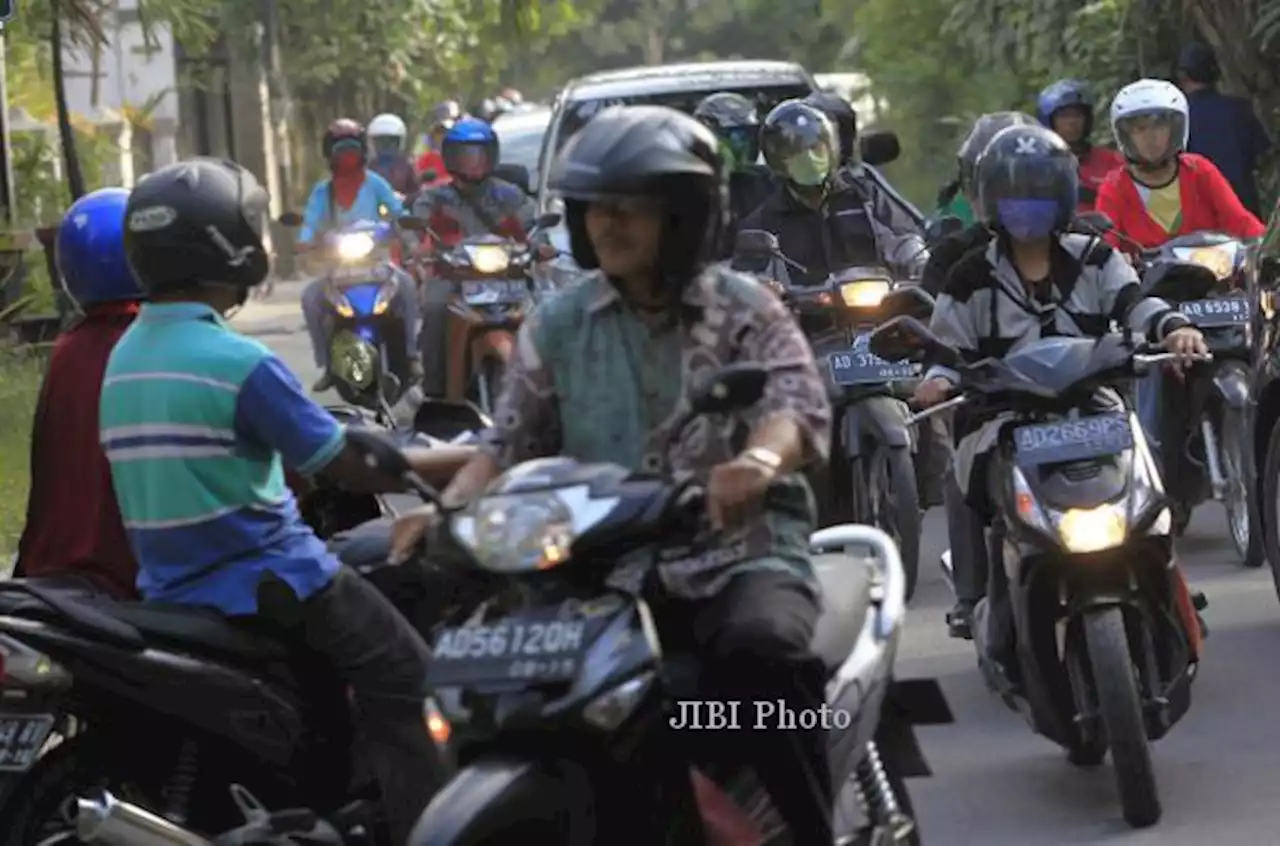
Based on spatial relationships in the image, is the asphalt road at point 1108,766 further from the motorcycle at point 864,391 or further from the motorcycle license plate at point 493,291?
the motorcycle license plate at point 493,291

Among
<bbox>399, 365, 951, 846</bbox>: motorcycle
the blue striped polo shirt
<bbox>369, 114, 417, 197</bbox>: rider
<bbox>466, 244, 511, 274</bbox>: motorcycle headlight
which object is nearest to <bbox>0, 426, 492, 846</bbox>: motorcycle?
the blue striped polo shirt

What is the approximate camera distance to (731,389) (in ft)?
16.3

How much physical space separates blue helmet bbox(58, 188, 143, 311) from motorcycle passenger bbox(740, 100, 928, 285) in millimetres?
5160

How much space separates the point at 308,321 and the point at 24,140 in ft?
22.0

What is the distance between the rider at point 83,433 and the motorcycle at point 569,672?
5.43 feet

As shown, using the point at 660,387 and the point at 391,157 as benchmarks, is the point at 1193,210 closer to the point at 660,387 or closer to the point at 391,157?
the point at 660,387

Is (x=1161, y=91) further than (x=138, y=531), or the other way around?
(x=1161, y=91)

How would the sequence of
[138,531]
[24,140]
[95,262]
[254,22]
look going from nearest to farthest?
[138,531] → [95,262] → [24,140] → [254,22]

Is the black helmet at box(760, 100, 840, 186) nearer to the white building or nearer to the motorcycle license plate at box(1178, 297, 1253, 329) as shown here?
the motorcycle license plate at box(1178, 297, 1253, 329)

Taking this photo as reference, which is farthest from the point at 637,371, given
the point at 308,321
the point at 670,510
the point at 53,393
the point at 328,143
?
the point at 328,143

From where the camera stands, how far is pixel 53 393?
6477 millimetres

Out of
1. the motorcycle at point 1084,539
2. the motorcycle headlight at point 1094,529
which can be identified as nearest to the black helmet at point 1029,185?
the motorcycle at point 1084,539

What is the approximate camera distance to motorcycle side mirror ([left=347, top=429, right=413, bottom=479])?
539cm

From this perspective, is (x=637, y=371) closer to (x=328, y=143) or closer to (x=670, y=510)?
(x=670, y=510)
